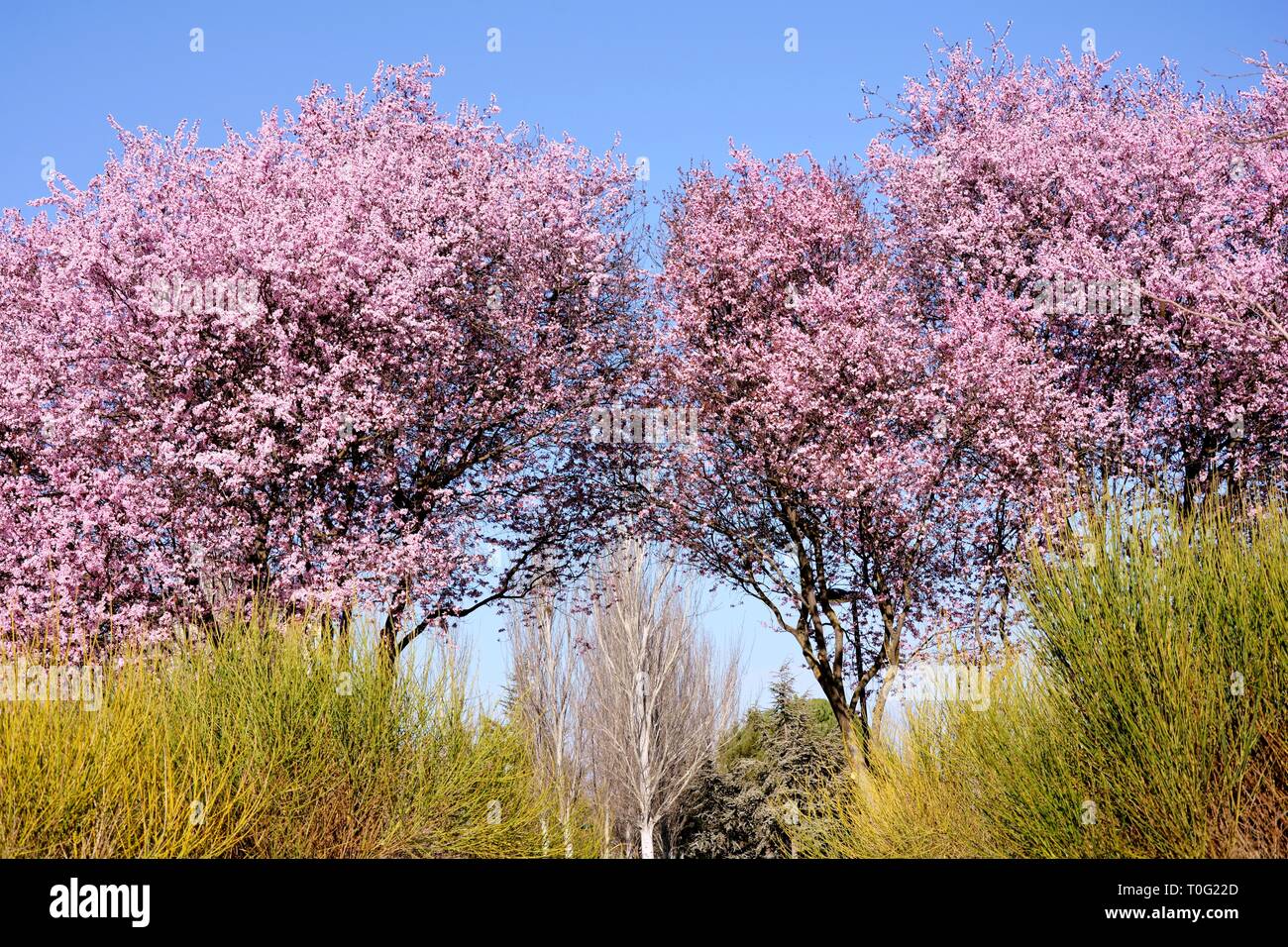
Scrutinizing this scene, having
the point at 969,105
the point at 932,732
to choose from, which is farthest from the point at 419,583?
the point at 969,105

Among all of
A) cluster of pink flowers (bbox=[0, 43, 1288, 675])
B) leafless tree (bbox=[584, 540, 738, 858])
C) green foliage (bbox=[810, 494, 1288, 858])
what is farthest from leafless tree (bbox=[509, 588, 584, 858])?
green foliage (bbox=[810, 494, 1288, 858])

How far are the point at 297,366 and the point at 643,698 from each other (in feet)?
50.9

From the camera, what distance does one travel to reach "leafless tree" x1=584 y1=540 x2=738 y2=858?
2892 cm

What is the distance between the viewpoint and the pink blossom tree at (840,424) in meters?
18.5

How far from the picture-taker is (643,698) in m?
29.0

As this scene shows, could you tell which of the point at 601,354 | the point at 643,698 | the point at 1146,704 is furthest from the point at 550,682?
the point at 1146,704

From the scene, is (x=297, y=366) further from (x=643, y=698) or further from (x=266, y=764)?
(x=643, y=698)

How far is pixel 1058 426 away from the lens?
18344 millimetres

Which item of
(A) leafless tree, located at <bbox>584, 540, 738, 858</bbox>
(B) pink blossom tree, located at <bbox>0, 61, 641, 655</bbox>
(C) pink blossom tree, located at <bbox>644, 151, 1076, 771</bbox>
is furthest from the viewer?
(A) leafless tree, located at <bbox>584, 540, 738, 858</bbox>

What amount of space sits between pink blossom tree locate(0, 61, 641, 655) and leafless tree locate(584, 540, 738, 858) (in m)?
9.77

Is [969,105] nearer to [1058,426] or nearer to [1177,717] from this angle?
[1058,426]

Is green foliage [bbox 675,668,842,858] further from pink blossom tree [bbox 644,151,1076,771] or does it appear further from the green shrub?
the green shrub

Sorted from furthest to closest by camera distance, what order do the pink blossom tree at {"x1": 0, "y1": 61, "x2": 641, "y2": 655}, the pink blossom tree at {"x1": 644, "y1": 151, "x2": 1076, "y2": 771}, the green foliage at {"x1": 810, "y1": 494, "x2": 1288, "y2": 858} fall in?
1. the pink blossom tree at {"x1": 644, "y1": 151, "x2": 1076, "y2": 771}
2. the pink blossom tree at {"x1": 0, "y1": 61, "x2": 641, "y2": 655}
3. the green foliage at {"x1": 810, "y1": 494, "x2": 1288, "y2": 858}

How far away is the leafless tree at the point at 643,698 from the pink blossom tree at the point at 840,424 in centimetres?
827
